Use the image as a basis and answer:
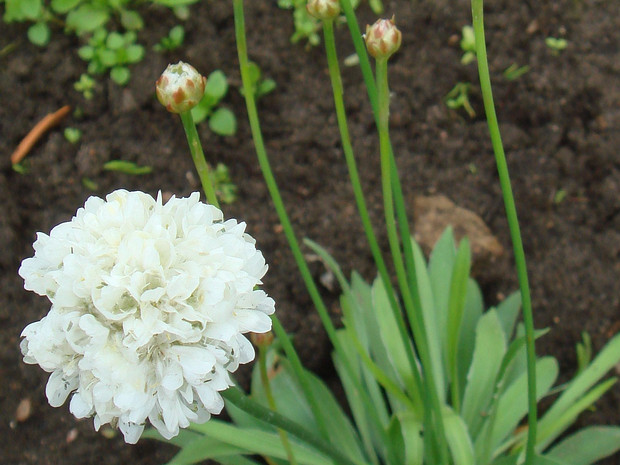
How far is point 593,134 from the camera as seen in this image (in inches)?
95.3

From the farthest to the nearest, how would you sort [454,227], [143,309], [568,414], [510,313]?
1. [454,227]
2. [510,313]
3. [568,414]
4. [143,309]

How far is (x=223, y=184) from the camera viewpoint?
2383 millimetres

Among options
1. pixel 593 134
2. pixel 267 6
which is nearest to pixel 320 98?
pixel 267 6

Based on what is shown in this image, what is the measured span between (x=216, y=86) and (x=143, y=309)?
1510 millimetres

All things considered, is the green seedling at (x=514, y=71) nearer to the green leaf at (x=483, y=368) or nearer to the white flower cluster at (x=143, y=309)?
the green leaf at (x=483, y=368)

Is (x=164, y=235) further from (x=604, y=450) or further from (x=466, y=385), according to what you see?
(x=604, y=450)

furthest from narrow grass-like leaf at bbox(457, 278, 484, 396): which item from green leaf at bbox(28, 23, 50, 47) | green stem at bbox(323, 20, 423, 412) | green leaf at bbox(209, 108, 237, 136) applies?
green leaf at bbox(28, 23, 50, 47)

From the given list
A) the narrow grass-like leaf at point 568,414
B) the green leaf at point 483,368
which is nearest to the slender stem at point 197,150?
the green leaf at point 483,368

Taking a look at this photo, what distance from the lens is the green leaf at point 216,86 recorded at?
2.35 metres

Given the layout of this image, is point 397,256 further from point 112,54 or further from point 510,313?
point 112,54

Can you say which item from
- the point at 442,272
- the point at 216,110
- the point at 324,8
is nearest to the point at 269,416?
the point at 324,8

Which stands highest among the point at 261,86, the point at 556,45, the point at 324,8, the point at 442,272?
the point at 324,8

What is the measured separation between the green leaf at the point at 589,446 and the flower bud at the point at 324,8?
1231 millimetres

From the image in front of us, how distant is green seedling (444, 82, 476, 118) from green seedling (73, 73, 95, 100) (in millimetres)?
1274
